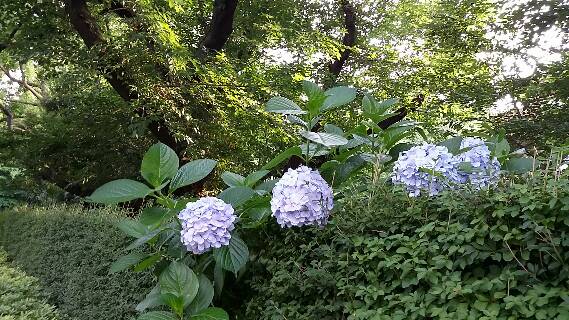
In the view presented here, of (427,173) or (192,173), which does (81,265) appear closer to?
(192,173)

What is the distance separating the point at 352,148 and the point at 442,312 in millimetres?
1036

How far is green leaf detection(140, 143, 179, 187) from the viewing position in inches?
86.7

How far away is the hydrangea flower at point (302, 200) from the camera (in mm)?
1953

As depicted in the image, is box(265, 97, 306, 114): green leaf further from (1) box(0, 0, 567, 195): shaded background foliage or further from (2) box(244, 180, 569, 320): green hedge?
(1) box(0, 0, 567, 195): shaded background foliage

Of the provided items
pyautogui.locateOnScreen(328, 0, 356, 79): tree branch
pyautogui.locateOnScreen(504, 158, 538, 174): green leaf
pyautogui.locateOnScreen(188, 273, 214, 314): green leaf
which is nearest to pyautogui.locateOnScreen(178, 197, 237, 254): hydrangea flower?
pyautogui.locateOnScreen(188, 273, 214, 314): green leaf

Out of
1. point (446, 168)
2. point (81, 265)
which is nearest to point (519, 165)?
point (446, 168)

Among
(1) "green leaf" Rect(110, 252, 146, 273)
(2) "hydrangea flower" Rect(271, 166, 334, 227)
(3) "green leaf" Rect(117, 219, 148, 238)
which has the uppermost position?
(2) "hydrangea flower" Rect(271, 166, 334, 227)

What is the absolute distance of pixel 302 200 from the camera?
1.94 metres

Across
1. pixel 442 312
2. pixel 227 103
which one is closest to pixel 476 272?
pixel 442 312

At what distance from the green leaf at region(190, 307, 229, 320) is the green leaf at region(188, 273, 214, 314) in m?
0.06

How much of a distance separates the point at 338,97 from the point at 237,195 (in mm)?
609

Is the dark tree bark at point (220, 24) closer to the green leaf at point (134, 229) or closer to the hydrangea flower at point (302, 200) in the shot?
the green leaf at point (134, 229)

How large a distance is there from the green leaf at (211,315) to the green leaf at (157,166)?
1.88 feet

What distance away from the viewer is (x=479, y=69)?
10.5 meters
